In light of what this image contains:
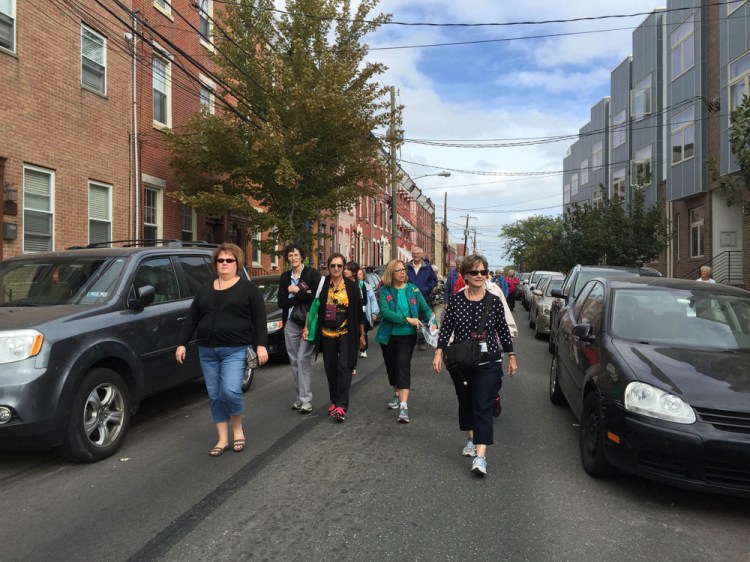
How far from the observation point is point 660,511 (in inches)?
150

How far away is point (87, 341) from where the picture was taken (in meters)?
4.68

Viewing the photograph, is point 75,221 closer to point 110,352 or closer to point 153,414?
point 153,414

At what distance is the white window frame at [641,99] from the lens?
27922 millimetres

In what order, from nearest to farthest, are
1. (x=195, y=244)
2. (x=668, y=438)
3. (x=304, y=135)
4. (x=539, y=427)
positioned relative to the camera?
(x=668, y=438) → (x=539, y=427) → (x=195, y=244) → (x=304, y=135)

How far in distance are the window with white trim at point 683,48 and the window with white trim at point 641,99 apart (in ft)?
13.0

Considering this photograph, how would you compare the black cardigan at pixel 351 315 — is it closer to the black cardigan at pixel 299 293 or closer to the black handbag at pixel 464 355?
the black cardigan at pixel 299 293

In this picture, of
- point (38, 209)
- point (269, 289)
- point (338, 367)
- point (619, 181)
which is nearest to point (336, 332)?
point (338, 367)

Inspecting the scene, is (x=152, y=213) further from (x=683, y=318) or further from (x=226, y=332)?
(x=683, y=318)

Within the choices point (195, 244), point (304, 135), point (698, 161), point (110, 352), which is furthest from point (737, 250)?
point (110, 352)

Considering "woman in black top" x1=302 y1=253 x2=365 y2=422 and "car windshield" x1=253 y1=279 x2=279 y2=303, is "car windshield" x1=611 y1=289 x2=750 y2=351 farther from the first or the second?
"car windshield" x1=253 y1=279 x2=279 y2=303

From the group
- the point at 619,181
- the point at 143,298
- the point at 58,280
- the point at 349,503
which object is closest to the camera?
the point at 349,503

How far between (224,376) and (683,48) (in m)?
A: 24.8

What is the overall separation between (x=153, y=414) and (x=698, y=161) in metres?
22.1

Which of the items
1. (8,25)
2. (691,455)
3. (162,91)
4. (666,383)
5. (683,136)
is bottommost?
(691,455)
